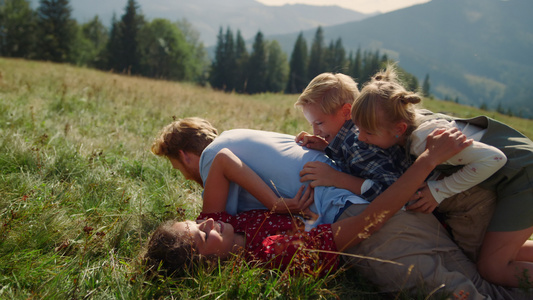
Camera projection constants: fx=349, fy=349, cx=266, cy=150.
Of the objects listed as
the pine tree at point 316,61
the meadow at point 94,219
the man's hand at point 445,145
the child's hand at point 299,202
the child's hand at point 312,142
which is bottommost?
the meadow at point 94,219

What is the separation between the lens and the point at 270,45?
73625 millimetres

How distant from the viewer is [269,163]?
2941mm

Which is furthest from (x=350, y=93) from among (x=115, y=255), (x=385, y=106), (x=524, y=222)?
(x=115, y=255)

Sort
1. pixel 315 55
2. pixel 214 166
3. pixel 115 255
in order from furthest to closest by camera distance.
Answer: pixel 315 55 → pixel 214 166 → pixel 115 255

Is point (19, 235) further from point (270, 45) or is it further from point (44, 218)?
point (270, 45)

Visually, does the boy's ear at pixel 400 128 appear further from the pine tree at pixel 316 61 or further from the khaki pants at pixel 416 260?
the pine tree at pixel 316 61

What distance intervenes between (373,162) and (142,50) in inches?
2291

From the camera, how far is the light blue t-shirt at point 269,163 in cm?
277

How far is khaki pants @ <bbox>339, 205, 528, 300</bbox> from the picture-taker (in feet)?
7.77

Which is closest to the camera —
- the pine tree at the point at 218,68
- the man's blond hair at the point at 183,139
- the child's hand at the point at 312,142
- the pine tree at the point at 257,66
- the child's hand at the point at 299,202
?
the child's hand at the point at 299,202

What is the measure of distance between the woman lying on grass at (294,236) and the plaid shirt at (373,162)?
0.20m

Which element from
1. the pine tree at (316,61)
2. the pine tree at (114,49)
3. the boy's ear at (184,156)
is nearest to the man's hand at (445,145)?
the boy's ear at (184,156)

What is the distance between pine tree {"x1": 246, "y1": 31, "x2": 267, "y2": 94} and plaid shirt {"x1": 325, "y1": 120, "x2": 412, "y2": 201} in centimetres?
6336

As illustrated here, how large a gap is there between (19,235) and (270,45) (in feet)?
Result: 245
